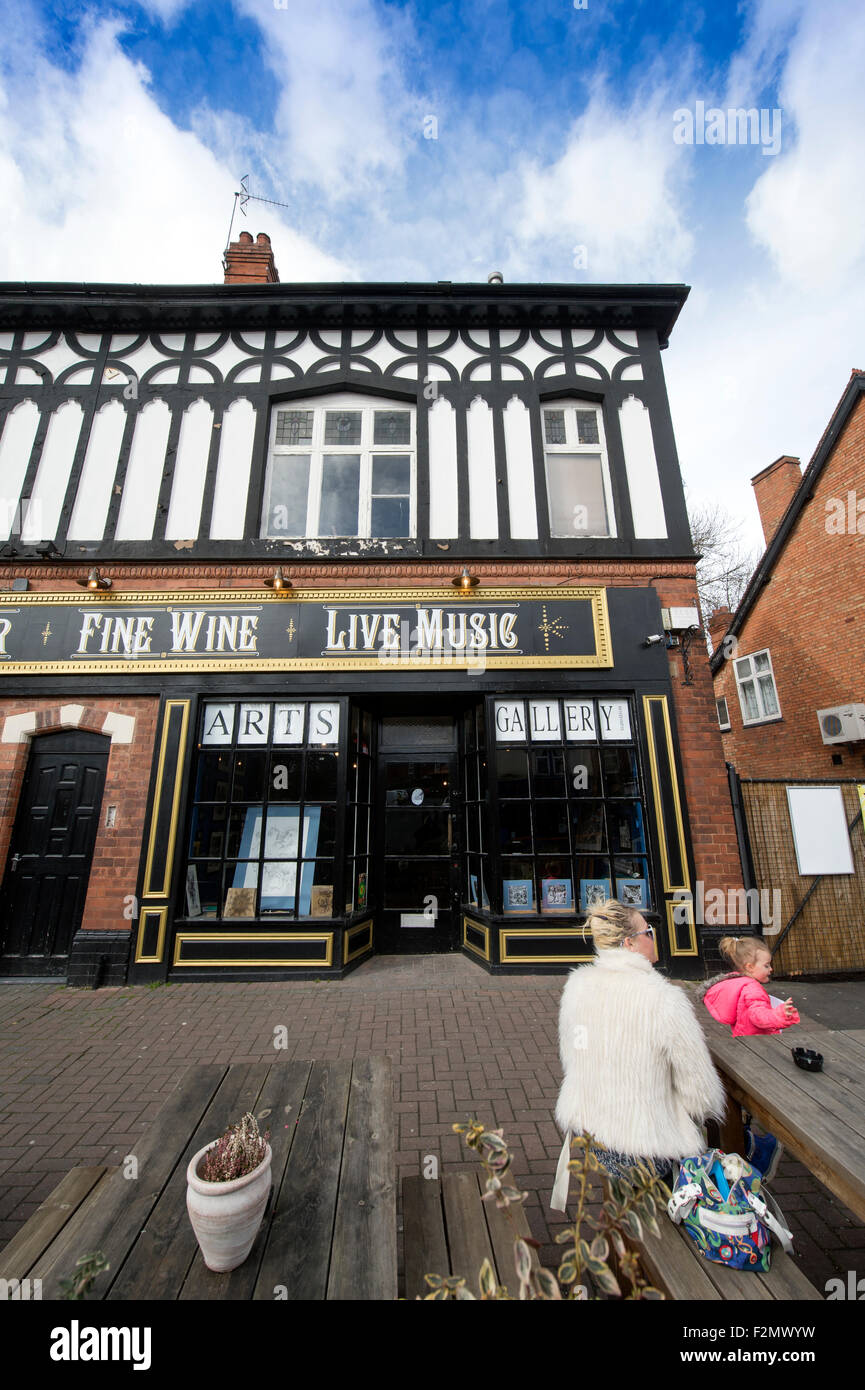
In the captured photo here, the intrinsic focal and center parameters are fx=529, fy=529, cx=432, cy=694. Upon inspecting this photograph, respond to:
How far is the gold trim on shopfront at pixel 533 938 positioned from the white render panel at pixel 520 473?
5.08 metres

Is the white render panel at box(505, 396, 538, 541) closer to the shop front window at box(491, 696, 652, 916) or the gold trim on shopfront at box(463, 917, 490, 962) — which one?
the shop front window at box(491, 696, 652, 916)

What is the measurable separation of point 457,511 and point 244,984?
21.6 ft

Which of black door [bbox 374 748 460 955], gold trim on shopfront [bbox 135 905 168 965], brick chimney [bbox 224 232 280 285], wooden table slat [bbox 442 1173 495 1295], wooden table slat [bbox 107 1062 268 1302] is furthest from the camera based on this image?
brick chimney [bbox 224 232 280 285]

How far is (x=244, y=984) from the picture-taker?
6141 millimetres

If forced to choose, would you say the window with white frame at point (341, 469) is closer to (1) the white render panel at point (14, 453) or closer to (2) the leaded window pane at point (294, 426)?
(2) the leaded window pane at point (294, 426)

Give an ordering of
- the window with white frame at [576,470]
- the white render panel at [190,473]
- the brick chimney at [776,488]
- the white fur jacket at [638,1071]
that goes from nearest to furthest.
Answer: the white fur jacket at [638,1071] → the white render panel at [190,473] → the window with white frame at [576,470] → the brick chimney at [776,488]

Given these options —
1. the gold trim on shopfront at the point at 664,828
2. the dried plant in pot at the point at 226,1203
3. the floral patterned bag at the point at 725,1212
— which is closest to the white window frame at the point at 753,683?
the gold trim on shopfront at the point at 664,828

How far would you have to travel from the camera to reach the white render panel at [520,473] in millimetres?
7430

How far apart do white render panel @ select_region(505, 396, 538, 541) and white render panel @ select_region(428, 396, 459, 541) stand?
2.60ft

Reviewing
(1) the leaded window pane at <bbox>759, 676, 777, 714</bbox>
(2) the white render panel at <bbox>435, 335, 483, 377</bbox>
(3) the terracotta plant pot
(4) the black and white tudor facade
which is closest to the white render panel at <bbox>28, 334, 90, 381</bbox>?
(4) the black and white tudor facade

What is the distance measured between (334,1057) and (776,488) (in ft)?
51.2

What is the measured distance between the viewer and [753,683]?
13227 mm

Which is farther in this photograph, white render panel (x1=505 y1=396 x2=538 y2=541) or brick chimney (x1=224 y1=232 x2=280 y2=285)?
brick chimney (x1=224 y1=232 x2=280 y2=285)

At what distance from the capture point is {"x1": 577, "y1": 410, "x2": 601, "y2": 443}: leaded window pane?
25.9ft
